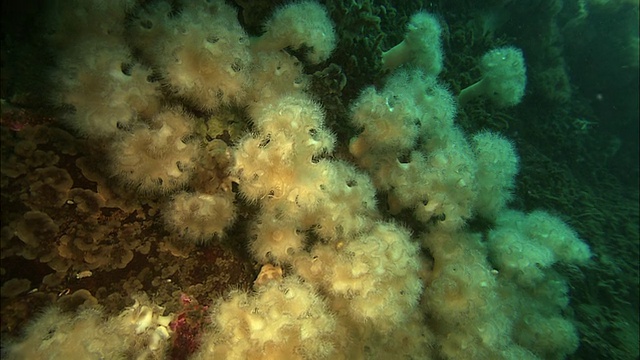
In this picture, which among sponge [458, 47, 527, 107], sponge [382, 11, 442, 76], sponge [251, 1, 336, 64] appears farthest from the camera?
sponge [458, 47, 527, 107]

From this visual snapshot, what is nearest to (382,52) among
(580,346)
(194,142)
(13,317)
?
(194,142)

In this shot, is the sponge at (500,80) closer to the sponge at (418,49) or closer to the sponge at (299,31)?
the sponge at (418,49)

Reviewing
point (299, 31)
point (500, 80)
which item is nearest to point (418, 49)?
point (299, 31)

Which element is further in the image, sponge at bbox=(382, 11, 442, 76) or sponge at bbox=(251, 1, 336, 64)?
sponge at bbox=(382, 11, 442, 76)

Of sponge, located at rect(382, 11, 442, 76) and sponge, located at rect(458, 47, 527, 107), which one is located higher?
sponge, located at rect(382, 11, 442, 76)

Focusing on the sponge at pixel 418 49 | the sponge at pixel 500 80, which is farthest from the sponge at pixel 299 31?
the sponge at pixel 500 80

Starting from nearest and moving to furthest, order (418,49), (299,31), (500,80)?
1. (299,31)
2. (418,49)
3. (500,80)

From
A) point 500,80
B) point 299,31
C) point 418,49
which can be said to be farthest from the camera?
point 500,80

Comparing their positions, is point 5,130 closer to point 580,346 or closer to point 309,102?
point 309,102

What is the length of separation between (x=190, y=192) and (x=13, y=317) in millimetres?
1278

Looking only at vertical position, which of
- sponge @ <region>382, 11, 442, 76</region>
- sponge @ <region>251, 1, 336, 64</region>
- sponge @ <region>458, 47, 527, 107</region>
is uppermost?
sponge @ <region>251, 1, 336, 64</region>

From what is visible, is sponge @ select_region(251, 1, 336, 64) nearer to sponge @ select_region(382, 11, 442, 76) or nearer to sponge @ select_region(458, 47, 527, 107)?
sponge @ select_region(382, 11, 442, 76)

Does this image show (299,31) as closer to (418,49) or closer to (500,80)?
(418,49)

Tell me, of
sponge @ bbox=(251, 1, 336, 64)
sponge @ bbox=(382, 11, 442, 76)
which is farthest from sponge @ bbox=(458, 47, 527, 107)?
sponge @ bbox=(251, 1, 336, 64)
